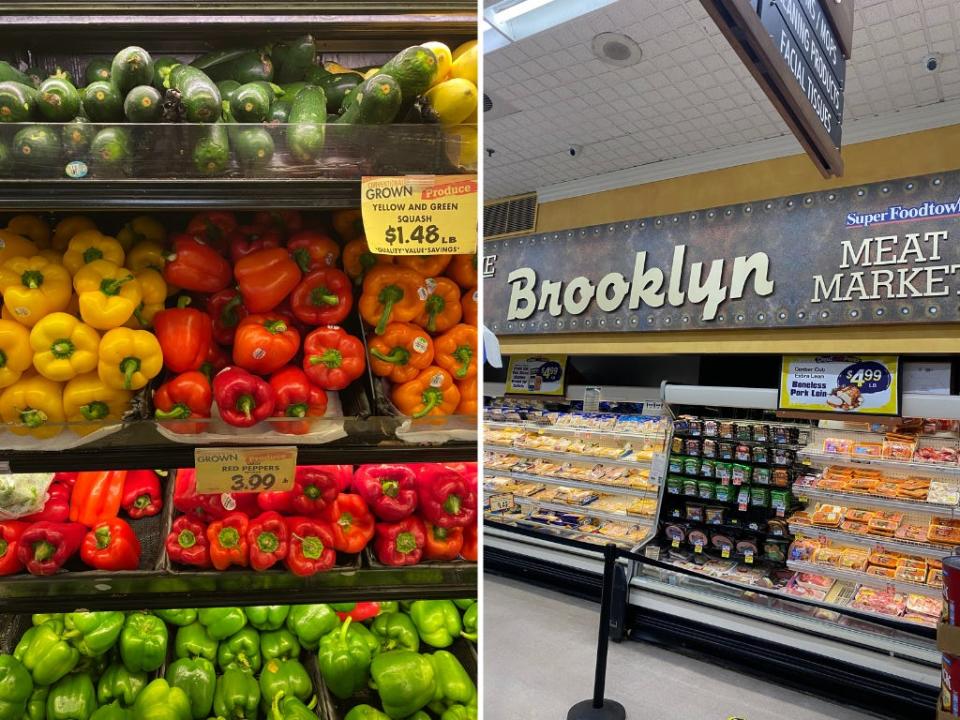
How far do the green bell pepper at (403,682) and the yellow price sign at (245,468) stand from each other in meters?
0.64

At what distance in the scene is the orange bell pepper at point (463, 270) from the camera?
5.62ft

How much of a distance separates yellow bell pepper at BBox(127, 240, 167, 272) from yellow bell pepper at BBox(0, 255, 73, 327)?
14cm

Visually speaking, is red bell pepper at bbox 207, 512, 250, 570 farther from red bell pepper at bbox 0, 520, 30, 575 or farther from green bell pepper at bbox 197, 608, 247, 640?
red bell pepper at bbox 0, 520, 30, 575

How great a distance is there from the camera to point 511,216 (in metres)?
6.93

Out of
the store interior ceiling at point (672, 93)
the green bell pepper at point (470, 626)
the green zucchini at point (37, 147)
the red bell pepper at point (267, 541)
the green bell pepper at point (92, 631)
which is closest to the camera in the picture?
the green zucchini at point (37, 147)

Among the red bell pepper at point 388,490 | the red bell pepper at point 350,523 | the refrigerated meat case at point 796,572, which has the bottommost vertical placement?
the refrigerated meat case at point 796,572

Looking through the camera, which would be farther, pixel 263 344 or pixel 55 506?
pixel 55 506

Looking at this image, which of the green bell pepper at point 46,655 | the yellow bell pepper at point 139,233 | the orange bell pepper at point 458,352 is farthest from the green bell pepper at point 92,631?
the orange bell pepper at point 458,352

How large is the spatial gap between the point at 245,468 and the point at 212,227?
592 millimetres

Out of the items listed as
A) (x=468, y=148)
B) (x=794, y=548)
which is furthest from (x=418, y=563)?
(x=794, y=548)

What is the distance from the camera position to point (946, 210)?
439cm

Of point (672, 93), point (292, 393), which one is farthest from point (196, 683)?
point (672, 93)

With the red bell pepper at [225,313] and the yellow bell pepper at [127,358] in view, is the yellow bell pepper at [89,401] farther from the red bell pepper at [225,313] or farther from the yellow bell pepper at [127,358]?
the red bell pepper at [225,313]

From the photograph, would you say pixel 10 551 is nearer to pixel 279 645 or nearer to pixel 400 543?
pixel 279 645
